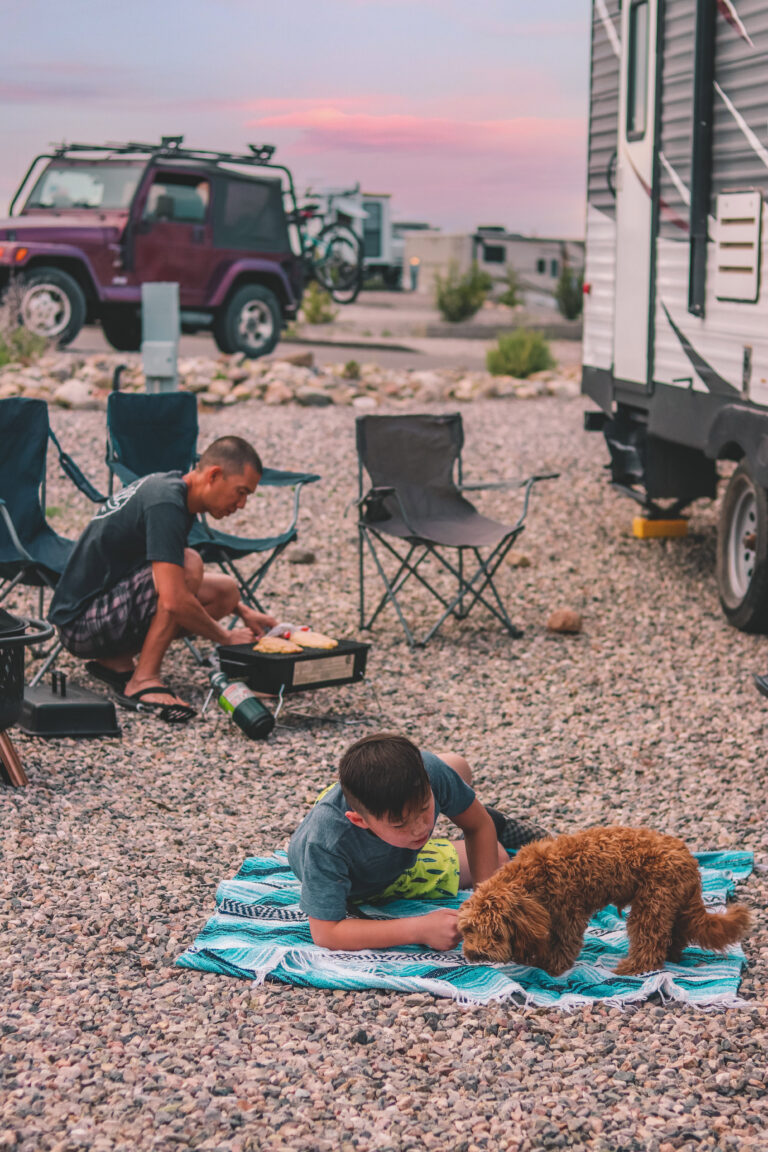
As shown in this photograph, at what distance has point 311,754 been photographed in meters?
3.93

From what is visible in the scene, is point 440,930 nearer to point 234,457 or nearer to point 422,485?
point 234,457

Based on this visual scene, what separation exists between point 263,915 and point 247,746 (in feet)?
3.96

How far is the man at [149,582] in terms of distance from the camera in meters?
4.03

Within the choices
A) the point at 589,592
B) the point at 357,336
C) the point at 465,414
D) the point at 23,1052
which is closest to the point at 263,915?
the point at 23,1052

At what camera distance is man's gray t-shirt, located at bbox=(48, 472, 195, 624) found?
4.05 m

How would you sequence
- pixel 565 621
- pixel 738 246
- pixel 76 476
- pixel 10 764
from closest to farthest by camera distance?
pixel 10 764 < pixel 76 476 < pixel 738 246 < pixel 565 621

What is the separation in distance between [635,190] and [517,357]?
20.6 feet

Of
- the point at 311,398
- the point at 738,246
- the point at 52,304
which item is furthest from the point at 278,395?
the point at 738,246

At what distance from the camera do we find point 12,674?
3383 millimetres

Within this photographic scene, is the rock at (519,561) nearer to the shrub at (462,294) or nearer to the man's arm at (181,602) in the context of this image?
the man's arm at (181,602)

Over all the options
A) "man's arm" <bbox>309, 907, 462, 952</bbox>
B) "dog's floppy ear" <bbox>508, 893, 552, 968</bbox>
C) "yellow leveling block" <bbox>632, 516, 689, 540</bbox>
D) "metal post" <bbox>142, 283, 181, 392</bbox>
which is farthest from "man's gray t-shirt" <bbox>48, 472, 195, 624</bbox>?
"yellow leveling block" <bbox>632, 516, 689, 540</bbox>

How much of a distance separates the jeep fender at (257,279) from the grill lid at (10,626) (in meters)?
9.30

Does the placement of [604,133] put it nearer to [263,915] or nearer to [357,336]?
[263,915]

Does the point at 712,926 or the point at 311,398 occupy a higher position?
the point at 311,398
